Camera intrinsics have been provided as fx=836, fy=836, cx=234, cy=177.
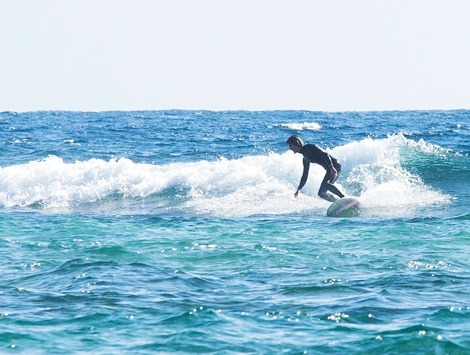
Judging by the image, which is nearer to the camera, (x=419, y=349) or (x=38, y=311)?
(x=419, y=349)

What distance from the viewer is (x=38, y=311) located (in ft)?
27.8

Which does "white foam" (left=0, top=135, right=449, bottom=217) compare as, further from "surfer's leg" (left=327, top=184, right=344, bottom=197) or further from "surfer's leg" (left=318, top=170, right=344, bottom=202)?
"surfer's leg" (left=327, top=184, right=344, bottom=197)

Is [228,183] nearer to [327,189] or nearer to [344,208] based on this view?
[327,189]

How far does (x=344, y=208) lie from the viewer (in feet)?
52.3

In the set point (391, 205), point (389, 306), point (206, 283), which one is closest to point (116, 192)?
point (391, 205)

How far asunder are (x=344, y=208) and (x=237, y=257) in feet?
16.2

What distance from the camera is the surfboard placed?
15836 mm

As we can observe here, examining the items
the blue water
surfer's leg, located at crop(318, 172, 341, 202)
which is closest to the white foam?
the blue water

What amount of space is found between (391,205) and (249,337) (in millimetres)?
10038

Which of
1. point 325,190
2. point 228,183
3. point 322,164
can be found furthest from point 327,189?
point 228,183

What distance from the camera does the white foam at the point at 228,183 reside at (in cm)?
1786

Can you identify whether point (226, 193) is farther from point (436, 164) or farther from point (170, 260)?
point (170, 260)

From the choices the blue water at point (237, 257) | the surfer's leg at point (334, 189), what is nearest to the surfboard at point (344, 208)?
the blue water at point (237, 257)

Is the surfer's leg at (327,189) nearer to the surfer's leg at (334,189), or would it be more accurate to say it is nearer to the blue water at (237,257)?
the surfer's leg at (334,189)
